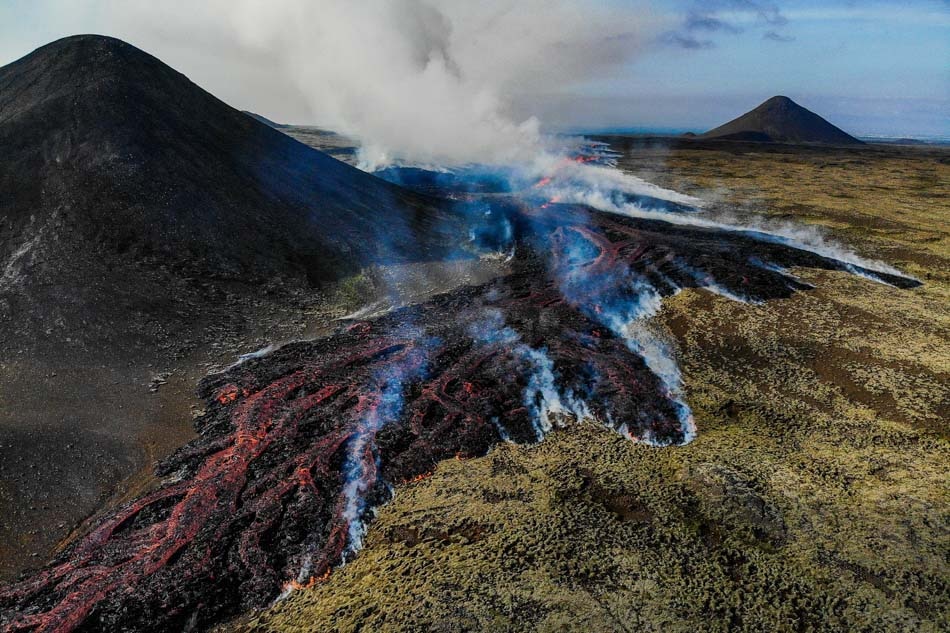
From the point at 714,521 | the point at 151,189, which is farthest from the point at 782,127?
the point at 714,521

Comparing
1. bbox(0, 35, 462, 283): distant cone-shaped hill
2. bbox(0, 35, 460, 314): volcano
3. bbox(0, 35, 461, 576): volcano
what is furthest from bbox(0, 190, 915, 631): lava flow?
bbox(0, 35, 462, 283): distant cone-shaped hill

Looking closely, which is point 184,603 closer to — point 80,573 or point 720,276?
point 80,573

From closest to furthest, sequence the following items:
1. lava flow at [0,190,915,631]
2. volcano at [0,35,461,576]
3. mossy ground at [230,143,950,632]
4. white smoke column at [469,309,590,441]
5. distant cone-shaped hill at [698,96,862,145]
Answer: mossy ground at [230,143,950,632] → lava flow at [0,190,915,631] → volcano at [0,35,461,576] → white smoke column at [469,309,590,441] → distant cone-shaped hill at [698,96,862,145]

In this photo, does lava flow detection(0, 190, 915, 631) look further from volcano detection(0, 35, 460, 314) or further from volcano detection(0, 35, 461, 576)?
volcano detection(0, 35, 460, 314)

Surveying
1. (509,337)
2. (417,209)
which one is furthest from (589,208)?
(509,337)

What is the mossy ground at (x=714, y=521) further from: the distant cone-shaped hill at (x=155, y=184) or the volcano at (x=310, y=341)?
the distant cone-shaped hill at (x=155, y=184)

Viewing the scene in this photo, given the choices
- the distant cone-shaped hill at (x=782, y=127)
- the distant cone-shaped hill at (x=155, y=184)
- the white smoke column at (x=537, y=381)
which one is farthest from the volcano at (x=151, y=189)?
the distant cone-shaped hill at (x=782, y=127)
